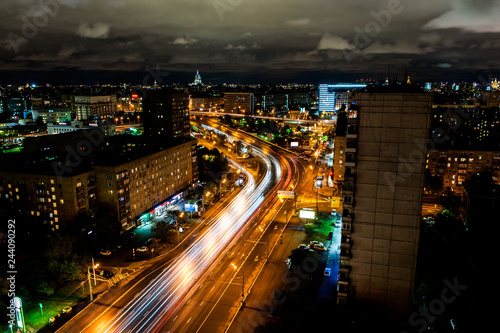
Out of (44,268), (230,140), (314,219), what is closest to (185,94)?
(230,140)

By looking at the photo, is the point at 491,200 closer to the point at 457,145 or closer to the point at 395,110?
the point at 457,145

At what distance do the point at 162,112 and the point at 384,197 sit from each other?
59285 mm

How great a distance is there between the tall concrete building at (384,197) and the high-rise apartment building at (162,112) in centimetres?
5538

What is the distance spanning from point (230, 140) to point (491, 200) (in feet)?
212

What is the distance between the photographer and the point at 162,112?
72.9 metres

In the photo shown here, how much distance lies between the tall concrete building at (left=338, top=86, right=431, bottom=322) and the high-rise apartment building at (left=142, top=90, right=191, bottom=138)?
5538cm

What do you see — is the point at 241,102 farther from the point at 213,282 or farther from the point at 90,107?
the point at 213,282

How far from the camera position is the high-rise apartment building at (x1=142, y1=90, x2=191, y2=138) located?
237 ft

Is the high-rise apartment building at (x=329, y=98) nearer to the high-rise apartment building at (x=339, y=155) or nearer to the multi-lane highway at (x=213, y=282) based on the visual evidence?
the high-rise apartment building at (x=339, y=155)

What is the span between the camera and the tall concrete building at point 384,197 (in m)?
20.5

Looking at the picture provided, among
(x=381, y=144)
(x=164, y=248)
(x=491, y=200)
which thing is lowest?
(x=164, y=248)

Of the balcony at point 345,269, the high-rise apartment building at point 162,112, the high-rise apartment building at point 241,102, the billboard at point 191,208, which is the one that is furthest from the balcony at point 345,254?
the high-rise apartment building at point 241,102

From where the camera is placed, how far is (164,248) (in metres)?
37.6

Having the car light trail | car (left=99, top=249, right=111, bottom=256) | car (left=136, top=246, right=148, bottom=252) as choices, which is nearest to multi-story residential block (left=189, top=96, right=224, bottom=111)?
the car light trail
